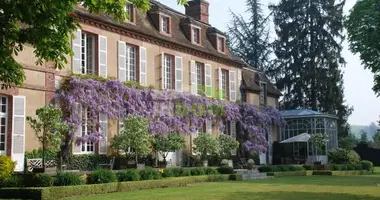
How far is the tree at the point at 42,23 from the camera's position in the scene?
7.51 meters

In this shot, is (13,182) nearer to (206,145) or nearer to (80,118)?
(80,118)

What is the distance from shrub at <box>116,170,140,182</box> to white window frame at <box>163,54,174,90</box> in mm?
9465

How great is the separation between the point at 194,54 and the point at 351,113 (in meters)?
21.2

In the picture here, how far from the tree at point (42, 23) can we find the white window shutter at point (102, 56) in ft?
45.2

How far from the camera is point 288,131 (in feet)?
123

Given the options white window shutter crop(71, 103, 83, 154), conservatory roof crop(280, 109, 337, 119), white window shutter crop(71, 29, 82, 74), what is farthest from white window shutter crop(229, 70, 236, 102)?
white window shutter crop(71, 103, 83, 154)

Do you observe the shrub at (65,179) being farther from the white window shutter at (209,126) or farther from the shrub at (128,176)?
the white window shutter at (209,126)

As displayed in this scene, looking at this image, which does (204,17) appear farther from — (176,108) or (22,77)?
(22,77)

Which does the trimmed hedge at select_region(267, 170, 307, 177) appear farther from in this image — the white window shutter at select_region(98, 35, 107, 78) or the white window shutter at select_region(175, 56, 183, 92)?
the white window shutter at select_region(98, 35, 107, 78)

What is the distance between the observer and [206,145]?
1038 inches

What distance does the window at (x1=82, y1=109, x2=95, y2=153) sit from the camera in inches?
821

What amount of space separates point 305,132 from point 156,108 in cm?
1562

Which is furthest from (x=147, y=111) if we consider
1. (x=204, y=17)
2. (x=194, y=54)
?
(x=204, y=17)

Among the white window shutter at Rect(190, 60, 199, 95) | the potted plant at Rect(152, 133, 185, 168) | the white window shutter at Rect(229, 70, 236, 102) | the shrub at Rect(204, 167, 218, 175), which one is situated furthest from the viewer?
the white window shutter at Rect(229, 70, 236, 102)
